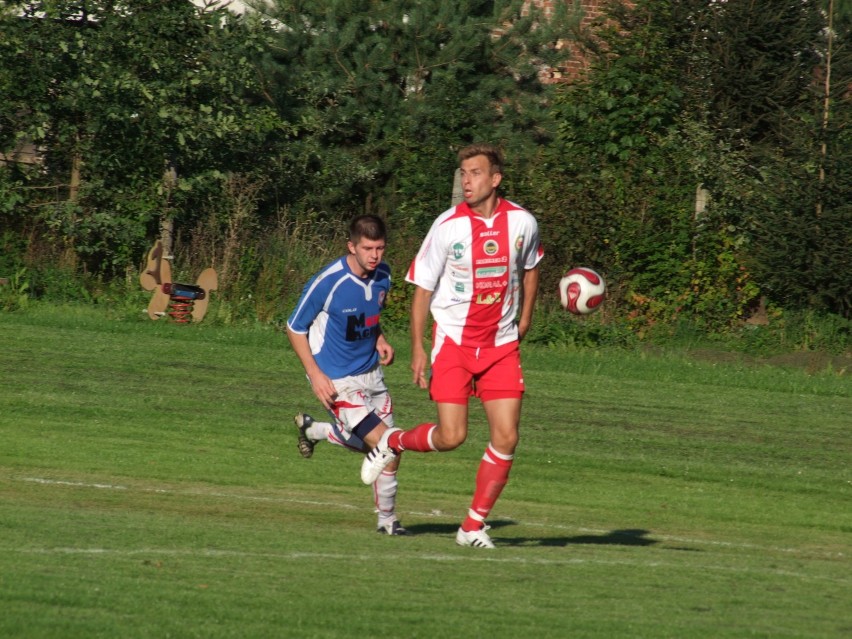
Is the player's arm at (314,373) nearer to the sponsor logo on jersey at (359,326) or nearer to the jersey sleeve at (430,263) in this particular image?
the sponsor logo on jersey at (359,326)

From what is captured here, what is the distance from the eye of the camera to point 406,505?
10328 millimetres

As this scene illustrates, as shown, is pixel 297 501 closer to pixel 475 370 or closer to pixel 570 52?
pixel 475 370

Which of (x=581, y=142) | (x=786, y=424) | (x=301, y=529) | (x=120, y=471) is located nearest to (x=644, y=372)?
(x=786, y=424)

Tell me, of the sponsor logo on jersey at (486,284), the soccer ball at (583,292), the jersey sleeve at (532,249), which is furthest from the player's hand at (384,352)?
the soccer ball at (583,292)

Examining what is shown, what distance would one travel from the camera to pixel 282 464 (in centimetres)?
1181

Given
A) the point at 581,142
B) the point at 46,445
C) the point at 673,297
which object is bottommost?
the point at 46,445

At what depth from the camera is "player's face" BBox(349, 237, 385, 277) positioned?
876 centimetres

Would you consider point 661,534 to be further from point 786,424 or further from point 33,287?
point 33,287

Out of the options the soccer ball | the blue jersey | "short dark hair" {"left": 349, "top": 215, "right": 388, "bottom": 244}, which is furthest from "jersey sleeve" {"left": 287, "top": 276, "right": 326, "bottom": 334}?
the soccer ball

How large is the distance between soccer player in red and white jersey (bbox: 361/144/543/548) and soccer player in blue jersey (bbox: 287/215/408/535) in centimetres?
60

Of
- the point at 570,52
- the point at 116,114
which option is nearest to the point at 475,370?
the point at 116,114

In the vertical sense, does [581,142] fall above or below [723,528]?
above

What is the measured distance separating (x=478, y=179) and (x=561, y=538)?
227 cm

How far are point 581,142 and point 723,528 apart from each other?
1548cm
